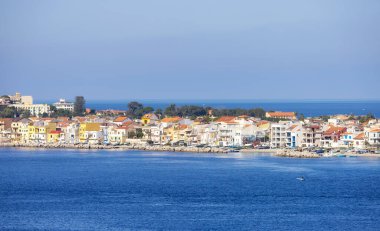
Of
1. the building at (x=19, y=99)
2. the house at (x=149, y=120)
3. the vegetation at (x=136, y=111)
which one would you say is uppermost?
the building at (x=19, y=99)

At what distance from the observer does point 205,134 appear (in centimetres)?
4350

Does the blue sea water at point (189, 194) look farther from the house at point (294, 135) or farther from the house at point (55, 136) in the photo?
the house at point (55, 136)

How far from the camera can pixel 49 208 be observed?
21.5 meters

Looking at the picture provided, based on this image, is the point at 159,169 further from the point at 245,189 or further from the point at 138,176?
the point at 245,189

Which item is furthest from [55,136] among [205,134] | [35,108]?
[35,108]

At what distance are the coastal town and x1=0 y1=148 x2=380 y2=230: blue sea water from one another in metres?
4.86

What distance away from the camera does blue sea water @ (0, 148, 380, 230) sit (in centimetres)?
1969

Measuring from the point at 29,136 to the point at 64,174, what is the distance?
1843 centimetres

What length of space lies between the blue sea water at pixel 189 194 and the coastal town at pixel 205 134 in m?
4.86

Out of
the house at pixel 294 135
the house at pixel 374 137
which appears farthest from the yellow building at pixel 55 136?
the house at pixel 374 137

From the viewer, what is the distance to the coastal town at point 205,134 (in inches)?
1586

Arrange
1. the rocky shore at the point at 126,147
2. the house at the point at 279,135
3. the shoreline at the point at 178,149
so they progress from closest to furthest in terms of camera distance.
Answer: the shoreline at the point at 178,149 < the rocky shore at the point at 126,147 < the house at the point at 279,135

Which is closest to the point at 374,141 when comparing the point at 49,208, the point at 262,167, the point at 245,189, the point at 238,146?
the point at 238,146

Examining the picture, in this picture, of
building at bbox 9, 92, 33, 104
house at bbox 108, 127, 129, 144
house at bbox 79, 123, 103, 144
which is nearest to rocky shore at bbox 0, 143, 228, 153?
house at bbox 79, 123, 103, 144
